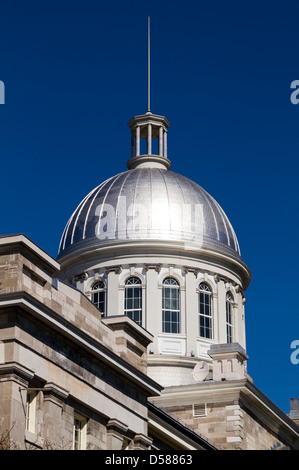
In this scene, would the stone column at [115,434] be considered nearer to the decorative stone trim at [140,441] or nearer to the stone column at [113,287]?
the decorative stone trim at [140,441]

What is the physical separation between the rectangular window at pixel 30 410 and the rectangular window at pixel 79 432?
2031mm

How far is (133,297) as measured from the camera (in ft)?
187

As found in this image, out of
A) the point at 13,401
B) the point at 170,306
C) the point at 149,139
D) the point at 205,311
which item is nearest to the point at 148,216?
the point at 170,306

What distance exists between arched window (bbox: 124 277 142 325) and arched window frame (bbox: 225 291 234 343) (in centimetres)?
462

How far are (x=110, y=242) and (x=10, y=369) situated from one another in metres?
30.5

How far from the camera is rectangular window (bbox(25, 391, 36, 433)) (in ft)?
91.6

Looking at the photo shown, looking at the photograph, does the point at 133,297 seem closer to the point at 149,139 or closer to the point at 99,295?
the point at 99,295

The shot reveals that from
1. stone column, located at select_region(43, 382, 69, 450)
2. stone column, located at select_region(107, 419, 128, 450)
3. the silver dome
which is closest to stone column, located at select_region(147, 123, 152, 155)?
the silver dome

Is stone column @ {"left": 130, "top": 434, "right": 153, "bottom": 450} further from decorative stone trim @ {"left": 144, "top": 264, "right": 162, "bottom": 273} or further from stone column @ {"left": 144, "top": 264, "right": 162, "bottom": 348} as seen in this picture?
decorative stone trim @ {"left": 144, "top": 264, "right": 162, "bottom": 273}

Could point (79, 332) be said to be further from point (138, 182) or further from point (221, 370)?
point (138, 182)

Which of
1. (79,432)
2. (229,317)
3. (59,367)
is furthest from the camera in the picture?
(229,317)

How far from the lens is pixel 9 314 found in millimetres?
27484

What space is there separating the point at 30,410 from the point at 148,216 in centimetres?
3001
